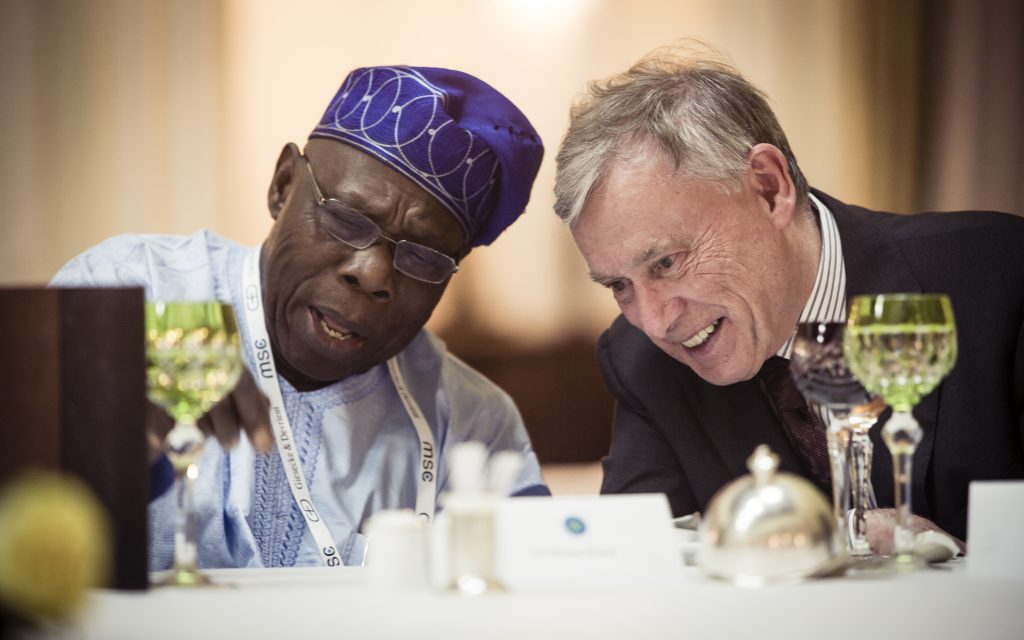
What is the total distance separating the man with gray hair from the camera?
190cm

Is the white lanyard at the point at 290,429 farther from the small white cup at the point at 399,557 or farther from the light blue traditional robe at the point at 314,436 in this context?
the small white cup at the point at 399,557

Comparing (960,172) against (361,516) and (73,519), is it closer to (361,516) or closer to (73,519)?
(361,516)

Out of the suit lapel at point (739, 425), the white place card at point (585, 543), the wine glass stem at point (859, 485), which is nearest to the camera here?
the white place card at point (585, 543)

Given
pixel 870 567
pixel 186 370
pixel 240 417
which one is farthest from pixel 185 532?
pixel 870 567

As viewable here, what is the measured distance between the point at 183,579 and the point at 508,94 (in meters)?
3.11

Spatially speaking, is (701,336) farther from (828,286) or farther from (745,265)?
(828,286)

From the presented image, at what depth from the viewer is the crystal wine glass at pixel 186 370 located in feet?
4.01

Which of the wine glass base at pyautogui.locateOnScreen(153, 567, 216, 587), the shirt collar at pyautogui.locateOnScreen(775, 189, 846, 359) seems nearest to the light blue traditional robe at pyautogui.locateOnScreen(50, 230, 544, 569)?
the shirt collar at pyautogui.locateOnScreen(775, 189, 846, 359)

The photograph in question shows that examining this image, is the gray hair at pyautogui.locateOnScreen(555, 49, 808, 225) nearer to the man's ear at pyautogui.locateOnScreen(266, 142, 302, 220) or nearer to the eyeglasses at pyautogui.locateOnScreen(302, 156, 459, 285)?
the eyeglasses at pyautogui.locateOnScreen(302, 156, 459, 285)

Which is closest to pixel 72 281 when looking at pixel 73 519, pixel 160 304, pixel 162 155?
pixel 160 304

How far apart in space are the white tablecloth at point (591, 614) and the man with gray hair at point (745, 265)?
921 millimetres

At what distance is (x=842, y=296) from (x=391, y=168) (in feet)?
2.96

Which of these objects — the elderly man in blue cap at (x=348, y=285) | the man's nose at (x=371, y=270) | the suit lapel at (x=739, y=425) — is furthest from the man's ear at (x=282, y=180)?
the suit lapel at (x=739, y=425)

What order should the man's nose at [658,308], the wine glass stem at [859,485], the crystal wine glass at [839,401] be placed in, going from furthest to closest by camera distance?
the man's nose at [658,308] < the wine glass stem at [859,485] < the crystal wine glass at [839,401]
